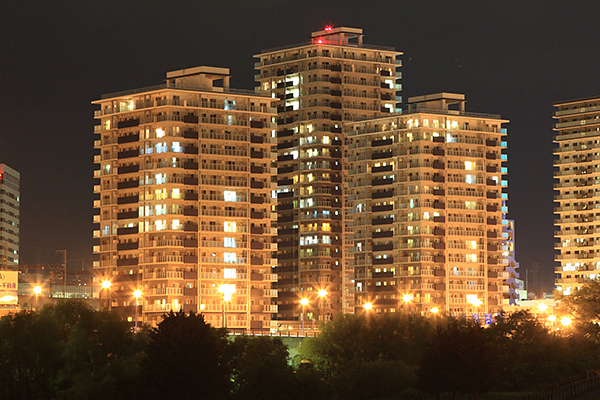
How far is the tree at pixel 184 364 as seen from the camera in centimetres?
11612

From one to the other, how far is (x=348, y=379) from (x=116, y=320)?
27742mm

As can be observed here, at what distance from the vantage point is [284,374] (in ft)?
422

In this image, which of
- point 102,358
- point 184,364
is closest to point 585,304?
point 102,358

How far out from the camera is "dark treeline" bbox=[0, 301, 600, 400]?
118m

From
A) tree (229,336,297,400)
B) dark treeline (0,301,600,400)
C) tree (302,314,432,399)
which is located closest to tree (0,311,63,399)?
dark treeline (0,301,600,400)

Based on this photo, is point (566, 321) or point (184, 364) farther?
point (566, 321)

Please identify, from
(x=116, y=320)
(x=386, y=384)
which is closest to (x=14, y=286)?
(x=116, y=320)

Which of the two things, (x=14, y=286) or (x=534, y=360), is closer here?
(x=534, y=360)

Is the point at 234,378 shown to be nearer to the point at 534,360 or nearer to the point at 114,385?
the point at 114,385

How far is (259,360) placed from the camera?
426 feet

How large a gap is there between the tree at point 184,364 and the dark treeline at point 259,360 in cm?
11

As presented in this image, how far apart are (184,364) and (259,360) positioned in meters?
14.2

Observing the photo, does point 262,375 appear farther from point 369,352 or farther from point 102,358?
point 369,352

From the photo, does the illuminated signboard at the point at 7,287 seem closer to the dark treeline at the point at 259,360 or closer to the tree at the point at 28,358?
the dark treeline at the point at 259,360
